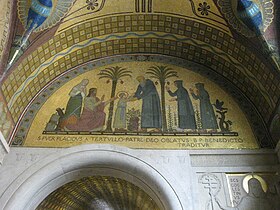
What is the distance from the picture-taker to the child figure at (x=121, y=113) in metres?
8.02

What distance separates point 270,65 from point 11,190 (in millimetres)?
6190

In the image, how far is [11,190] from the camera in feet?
22.6

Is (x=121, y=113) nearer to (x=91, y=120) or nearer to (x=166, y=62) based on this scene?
(x=91, y=120)

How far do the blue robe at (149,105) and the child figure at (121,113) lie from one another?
32cm

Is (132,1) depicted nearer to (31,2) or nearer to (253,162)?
(31,2)

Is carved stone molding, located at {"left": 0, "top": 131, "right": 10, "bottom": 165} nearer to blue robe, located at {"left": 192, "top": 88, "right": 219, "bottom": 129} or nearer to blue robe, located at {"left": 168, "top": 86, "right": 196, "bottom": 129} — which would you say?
Result: blue robe, located at {"left": 168, "top": 86, "right": 196, "bottom": 129}

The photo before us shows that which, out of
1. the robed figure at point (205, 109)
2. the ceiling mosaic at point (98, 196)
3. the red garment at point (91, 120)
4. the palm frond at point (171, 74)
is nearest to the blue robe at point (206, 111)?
the robed figure at point (205, 109)

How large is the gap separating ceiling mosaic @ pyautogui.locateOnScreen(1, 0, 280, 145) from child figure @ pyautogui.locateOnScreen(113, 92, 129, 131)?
146 cm

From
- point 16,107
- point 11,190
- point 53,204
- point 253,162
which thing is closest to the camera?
point 11,190

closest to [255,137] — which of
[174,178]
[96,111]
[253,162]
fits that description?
[253,162]

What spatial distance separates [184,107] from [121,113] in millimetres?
1602

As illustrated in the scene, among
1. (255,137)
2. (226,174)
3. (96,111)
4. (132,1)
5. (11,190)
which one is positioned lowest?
(11,190)

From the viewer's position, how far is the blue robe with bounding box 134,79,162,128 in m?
8.12

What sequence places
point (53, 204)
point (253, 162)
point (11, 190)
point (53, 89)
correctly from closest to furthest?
point (11, 190) < point (253, 162) < point (53, 89) < point (53, 204)
